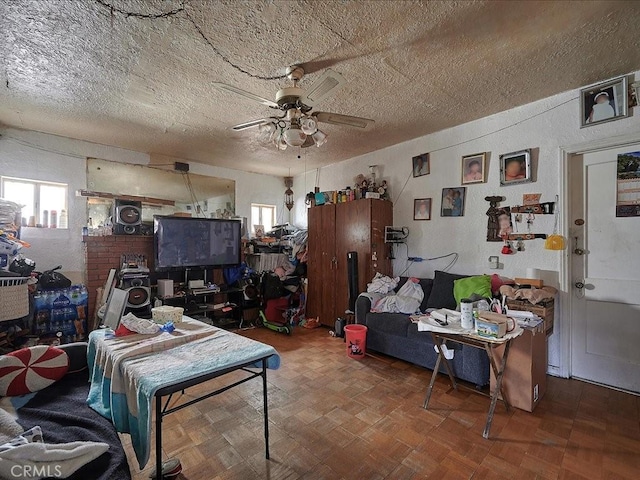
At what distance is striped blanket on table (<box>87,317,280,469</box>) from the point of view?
1232mm

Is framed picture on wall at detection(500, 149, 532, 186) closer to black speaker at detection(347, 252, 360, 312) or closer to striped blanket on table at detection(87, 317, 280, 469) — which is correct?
black speaker at detection(347, 252, 360, 312)

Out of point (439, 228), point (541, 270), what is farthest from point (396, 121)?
point (541, 270)

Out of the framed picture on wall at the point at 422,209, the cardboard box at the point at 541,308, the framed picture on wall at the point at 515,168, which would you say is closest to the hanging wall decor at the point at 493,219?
the framed picture on wall at the point at 515,168

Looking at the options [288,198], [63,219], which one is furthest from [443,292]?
[63,219]

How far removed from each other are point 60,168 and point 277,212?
3.19 meters

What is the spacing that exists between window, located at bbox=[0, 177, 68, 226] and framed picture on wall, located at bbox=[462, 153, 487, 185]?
4800mm

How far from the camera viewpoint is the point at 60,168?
361 centimetres

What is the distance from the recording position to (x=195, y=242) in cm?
412

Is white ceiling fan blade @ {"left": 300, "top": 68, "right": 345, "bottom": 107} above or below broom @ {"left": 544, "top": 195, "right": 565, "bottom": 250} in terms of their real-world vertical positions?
above

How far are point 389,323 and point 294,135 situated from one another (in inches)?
80.9

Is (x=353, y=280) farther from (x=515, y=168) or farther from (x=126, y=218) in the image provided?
(x=126, y=218)

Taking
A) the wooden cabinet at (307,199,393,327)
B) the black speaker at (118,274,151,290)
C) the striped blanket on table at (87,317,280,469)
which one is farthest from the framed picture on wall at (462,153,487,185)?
the black speaker at (118,274,151,290)

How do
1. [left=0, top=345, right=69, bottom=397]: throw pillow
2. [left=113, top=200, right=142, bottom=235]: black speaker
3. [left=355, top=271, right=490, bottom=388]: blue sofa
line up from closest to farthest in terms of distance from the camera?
[left=0, top=345, right=69, bottom=397]: throw pillow, [left=355, top=271, right=490, bottom=388]: blue sofa, [left=113, top=200, right=142, bottom=235]: black speaker

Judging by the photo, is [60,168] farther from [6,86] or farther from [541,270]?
[541,270]
